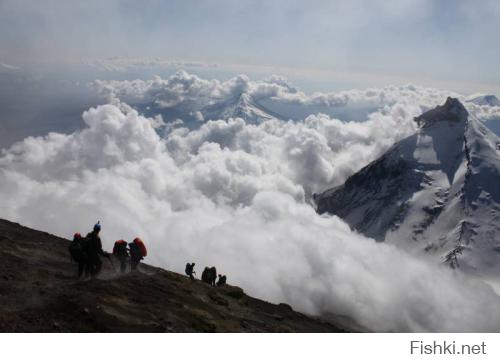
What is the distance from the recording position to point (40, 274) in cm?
4234

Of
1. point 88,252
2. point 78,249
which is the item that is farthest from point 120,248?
point 78,249

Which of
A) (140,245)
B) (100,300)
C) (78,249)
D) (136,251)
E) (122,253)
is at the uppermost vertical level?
(140,245)

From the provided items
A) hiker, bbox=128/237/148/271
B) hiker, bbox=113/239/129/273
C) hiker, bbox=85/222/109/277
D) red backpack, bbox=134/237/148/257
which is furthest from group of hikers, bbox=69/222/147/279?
hiker, bbox=128/237/148/271

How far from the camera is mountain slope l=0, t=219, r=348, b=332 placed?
106 ft

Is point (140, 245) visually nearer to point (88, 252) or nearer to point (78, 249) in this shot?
point (88, 252)

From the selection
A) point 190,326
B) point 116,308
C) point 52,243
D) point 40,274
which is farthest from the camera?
point 52,243

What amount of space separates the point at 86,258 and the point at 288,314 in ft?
123

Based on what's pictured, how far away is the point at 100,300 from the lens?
118 feet

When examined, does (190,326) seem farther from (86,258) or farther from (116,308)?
(86,258)

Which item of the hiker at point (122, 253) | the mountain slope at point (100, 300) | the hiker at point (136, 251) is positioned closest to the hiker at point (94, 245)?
the mountain slope at point (100, 300)

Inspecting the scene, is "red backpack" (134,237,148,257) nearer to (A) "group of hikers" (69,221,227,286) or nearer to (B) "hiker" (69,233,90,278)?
(A) "group of hikers" (69,221,227,286)

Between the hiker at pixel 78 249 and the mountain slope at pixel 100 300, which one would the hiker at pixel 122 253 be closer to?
the mountain slope at pixel 100 300

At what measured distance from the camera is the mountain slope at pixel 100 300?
32406 mm
